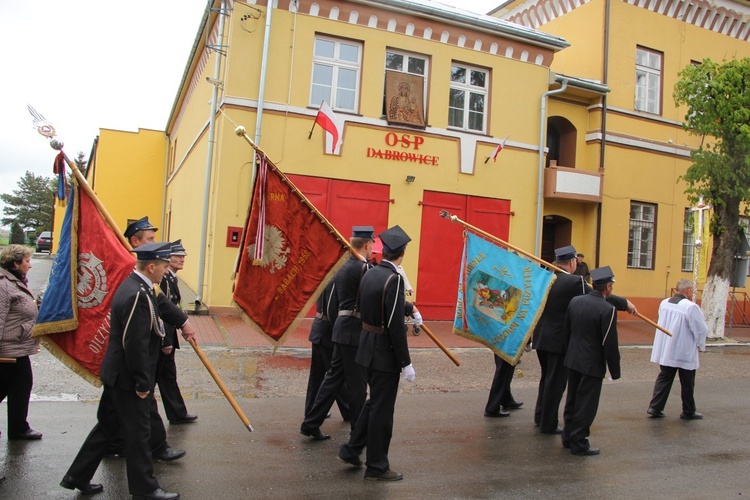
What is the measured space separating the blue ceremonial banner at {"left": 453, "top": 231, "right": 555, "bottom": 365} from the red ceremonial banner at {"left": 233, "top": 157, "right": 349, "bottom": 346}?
210 cm

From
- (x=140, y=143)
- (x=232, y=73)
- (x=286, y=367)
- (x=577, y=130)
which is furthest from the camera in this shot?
(x=140, y=143)

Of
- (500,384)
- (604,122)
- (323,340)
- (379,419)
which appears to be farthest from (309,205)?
(604,122)

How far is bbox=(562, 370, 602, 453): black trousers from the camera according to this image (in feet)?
19.5

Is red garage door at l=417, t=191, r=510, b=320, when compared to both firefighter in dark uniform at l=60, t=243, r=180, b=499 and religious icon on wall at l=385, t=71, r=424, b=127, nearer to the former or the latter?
religious icon on wall at l=385, t=71, r=424, b=127

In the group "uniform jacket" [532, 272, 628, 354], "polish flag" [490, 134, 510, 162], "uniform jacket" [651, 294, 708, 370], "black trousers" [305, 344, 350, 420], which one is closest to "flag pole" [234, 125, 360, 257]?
"black trousers" [305, 344, 350, 420]

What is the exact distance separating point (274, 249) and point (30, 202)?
97.9 m

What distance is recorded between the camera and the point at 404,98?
50.2 feet

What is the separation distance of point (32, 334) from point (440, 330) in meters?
10.4

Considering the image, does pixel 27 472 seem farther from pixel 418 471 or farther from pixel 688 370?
pixel 688 370

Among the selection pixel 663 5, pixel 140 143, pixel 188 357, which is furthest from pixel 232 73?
pixel 140 143

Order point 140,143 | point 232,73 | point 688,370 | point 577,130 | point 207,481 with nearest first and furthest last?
point 207,481, point 688,370, point 232,73, point 577,130, point 140,143

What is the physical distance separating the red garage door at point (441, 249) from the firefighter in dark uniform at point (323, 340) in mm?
9245

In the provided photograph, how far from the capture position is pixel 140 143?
99.7ft

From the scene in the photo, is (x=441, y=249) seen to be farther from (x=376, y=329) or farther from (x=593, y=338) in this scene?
(x=376, y=329)
